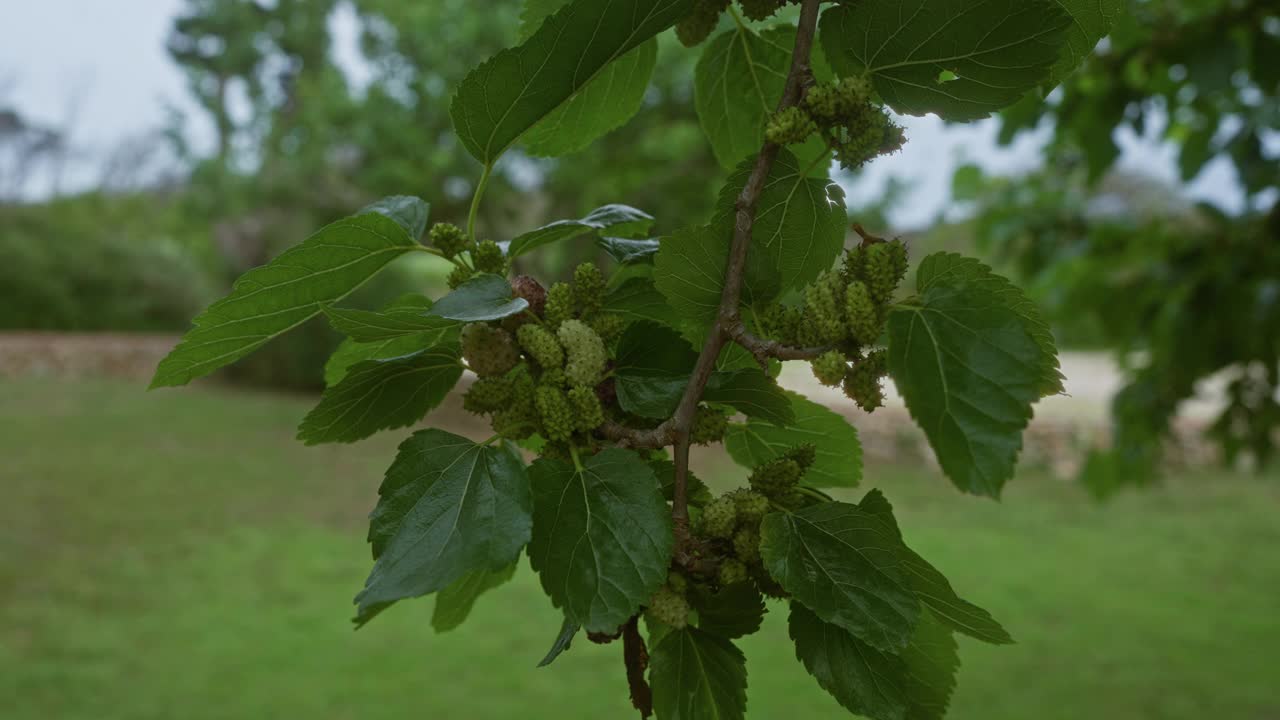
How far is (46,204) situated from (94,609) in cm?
1151

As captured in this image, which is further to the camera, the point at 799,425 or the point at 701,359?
the point at 799,425

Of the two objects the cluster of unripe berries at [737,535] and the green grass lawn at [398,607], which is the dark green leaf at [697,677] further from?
the green grass lawn at [398,607]

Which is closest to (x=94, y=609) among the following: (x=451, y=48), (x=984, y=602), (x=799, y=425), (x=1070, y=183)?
(x=984, y=602)

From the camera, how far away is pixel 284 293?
0.45 metres

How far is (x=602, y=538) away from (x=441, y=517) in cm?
6

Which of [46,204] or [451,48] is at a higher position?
[46,204]

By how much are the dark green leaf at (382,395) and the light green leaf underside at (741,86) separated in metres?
0.23

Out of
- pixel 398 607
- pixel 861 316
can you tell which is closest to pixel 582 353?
pixel 861 316

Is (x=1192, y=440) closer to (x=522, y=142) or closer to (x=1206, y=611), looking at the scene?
(x=1206, y=611)

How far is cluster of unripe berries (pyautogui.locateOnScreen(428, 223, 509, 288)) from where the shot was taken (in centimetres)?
47

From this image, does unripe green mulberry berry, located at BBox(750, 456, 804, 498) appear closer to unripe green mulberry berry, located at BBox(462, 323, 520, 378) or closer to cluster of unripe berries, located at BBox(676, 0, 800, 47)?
unripe green mulberry berry, located at BBox(462, 323, 520, 378)

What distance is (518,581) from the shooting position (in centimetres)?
454

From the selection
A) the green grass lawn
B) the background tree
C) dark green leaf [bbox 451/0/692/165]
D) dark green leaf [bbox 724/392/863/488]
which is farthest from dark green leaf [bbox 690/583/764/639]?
the green grass lawn

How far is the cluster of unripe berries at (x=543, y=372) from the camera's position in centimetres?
42
